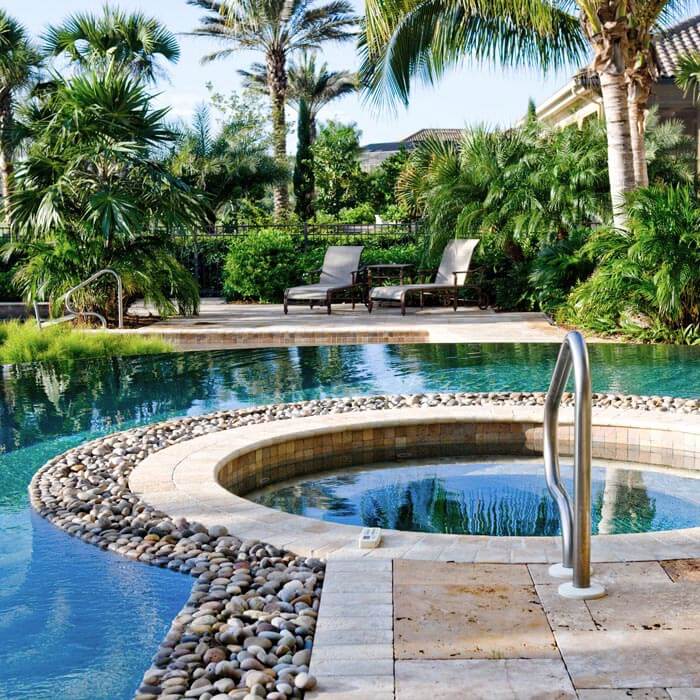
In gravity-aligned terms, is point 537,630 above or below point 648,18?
below

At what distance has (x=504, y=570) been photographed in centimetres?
388

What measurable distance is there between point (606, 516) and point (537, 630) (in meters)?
2.51

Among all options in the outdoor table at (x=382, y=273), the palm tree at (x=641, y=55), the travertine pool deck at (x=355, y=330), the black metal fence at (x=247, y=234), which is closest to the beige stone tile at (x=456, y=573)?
the travertine pool deck at (x=355, y=330)

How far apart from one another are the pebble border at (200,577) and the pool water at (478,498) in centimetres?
109

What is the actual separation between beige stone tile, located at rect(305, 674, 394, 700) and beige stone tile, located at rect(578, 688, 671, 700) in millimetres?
541

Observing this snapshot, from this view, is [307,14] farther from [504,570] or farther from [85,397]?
[504,570]

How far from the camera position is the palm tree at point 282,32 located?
28.1 m

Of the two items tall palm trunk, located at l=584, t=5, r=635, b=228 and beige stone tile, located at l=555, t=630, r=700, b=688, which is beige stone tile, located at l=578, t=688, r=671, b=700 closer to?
beige stone tile, located at l=555, t=630, r=700, b=688

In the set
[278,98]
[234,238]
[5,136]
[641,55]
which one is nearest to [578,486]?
[641,55]

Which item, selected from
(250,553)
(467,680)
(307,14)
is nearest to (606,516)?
(250,553)

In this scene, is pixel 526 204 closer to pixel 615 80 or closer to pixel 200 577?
pixel 615 80

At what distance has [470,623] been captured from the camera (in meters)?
3.36

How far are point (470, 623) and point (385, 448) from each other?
3.64 metres

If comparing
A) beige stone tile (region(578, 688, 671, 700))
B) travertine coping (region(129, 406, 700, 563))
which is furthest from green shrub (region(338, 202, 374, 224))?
beige stone tile (region(578, 688, 671, 700))
